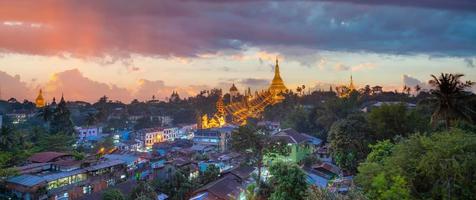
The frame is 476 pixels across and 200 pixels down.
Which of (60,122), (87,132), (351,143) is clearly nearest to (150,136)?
(87,132)

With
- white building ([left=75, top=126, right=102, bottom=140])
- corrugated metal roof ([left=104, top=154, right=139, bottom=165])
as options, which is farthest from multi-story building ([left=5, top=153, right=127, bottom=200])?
white building ([left=75, top=126, right=102, bottom=140])

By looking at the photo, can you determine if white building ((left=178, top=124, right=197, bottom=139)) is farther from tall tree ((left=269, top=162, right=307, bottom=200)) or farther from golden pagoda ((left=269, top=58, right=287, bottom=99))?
tall tree ((left=269, top=162, right=307, bottom=200))

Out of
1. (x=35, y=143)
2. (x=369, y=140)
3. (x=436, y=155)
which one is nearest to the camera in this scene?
(x=436, y=155)

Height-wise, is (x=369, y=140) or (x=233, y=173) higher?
(x=369, y=140)

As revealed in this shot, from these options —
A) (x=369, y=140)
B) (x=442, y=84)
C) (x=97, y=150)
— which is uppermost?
(x=442, y=84)

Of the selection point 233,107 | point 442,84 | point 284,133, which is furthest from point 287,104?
point 442,84

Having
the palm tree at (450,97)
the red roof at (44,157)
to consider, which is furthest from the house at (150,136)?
the palm tree at (450,97)

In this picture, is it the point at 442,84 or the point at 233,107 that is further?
the point at 233,107

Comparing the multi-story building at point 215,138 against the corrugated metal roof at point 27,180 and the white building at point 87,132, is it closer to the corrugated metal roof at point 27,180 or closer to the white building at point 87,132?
the white building at point 87,132

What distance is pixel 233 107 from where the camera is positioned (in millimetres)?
85500

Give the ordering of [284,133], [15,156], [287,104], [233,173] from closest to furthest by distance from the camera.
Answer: [233,173]
[15,156]
[284,133]
[287,104]

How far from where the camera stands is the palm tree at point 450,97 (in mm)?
20781

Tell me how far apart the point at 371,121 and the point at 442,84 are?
25.2ft

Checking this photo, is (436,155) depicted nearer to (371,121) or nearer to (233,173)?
(371,121)
